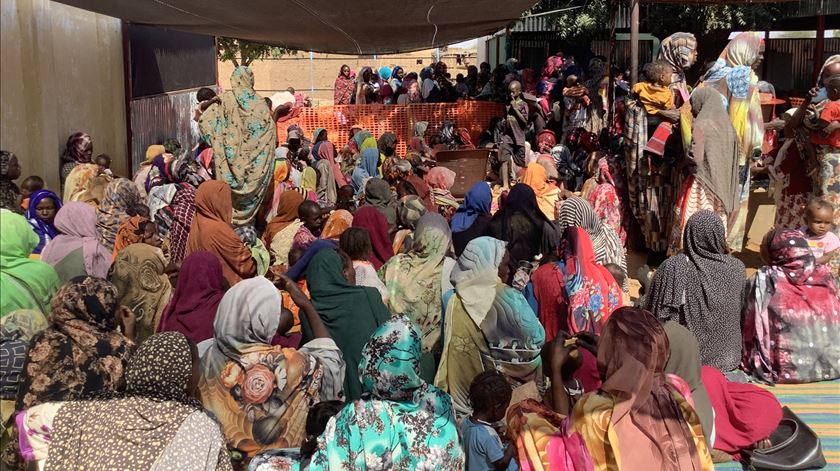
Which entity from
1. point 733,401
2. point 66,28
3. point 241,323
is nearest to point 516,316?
point 733,401

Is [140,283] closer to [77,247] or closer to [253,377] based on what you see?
[77,247]

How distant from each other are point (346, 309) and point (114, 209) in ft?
8.06

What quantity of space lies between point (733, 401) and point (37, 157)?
6.02 m

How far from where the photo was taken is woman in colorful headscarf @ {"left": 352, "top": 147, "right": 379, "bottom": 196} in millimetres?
8938

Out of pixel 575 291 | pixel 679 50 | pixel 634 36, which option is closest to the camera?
pixel 575 291

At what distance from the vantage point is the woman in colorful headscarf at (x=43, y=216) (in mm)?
5664

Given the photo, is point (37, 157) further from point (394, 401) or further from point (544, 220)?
point (394, 401)

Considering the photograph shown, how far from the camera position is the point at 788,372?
4918 millimetres

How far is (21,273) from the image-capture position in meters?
4.05

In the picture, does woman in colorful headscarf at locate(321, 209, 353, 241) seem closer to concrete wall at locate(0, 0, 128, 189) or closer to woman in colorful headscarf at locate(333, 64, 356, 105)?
concrete wall at locate(0, 0, 128, 189)

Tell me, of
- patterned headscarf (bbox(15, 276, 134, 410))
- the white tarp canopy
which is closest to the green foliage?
the white tarp canopy

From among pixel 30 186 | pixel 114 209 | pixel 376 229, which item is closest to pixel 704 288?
pixel 376 229

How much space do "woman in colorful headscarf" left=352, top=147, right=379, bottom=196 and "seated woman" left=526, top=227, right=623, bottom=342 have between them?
14.6ft

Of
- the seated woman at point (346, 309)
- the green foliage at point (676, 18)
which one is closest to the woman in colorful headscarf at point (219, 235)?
the seated woman at point (346, 309)
